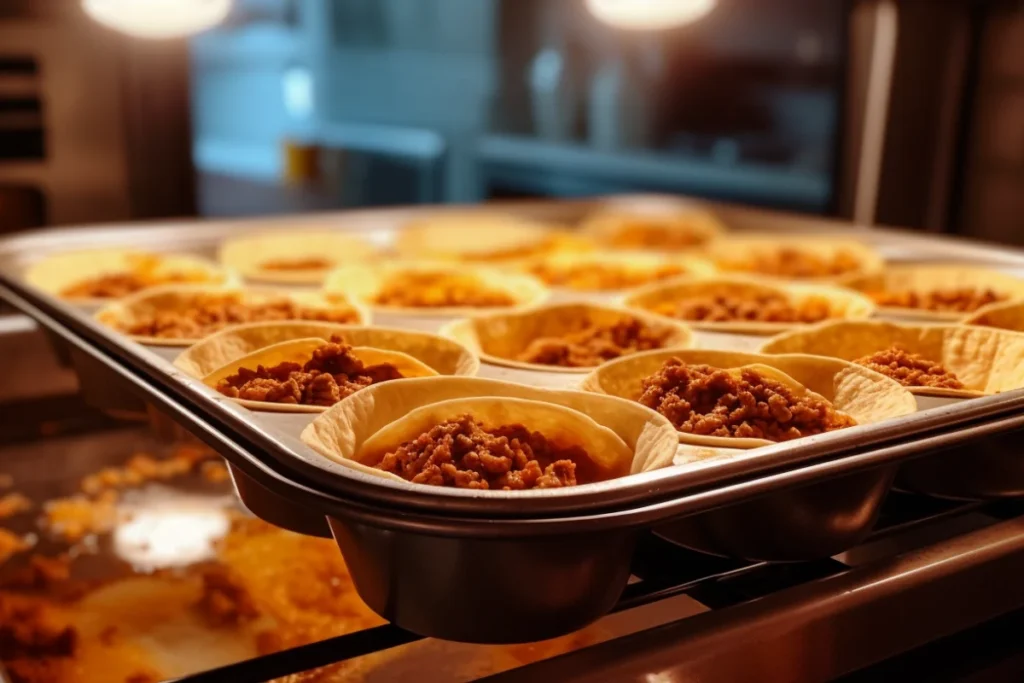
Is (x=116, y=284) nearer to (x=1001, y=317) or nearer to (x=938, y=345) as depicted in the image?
(x=938, y=345)

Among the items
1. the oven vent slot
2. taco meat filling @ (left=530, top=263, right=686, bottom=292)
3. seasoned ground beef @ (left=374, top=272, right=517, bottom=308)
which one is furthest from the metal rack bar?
the oven vent slot

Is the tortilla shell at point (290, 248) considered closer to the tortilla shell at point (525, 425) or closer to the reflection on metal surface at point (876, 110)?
the tortilla shell at point (525, 425)

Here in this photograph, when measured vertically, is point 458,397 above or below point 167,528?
above

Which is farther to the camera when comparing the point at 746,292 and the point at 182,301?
the point at 746,292

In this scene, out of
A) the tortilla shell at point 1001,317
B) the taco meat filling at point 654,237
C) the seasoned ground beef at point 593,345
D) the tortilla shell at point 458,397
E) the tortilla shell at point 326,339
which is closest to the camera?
the tortilla shell at point 458,397

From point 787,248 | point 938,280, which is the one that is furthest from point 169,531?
point 938,280

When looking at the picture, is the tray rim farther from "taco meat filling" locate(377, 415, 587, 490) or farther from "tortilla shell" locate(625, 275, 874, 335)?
"tortilla shell" locate(625, 275, 874, 335)

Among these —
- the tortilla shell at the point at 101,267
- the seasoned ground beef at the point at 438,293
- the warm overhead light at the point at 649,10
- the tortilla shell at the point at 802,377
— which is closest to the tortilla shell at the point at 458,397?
the tortilla shell at the point at 802,377
